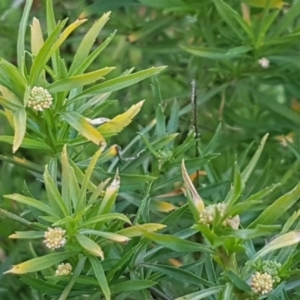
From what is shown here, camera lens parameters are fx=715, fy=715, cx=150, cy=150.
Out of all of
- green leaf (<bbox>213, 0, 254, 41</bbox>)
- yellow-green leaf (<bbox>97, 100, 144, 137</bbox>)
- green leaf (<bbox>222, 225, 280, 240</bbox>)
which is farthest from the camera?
green leaf (<bbox>213, 0, 254, 41</bbox>)

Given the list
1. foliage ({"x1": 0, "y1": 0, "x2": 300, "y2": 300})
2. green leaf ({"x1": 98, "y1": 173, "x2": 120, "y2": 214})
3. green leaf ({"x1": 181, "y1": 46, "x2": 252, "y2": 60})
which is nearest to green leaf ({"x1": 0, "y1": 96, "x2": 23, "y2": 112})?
foliage ({"x1": 0, "y1": 0, "x2": 300, "y2": 300})

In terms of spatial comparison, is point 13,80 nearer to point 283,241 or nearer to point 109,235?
point 109,235

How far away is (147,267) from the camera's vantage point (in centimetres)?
69

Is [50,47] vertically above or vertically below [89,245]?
above

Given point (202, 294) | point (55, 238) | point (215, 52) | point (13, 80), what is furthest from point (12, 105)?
point (215, 52)

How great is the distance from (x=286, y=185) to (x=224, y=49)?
0.70 ft

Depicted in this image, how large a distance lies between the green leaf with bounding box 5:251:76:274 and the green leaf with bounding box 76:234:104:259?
3 cm

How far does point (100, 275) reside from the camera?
61 cm

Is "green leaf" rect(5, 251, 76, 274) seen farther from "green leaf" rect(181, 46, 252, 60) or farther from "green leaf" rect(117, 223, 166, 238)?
"green leaf" rect(181, 46, 252, 60)

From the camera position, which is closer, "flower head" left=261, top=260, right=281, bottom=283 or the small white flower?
"flower head" left=261, top=260, right=281, bottom=283

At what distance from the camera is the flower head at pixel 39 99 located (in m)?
0.62

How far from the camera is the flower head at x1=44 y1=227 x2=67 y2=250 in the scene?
1.99 feet

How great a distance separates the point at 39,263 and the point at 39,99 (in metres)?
0.14

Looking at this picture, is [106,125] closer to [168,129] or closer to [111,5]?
[168,129]
